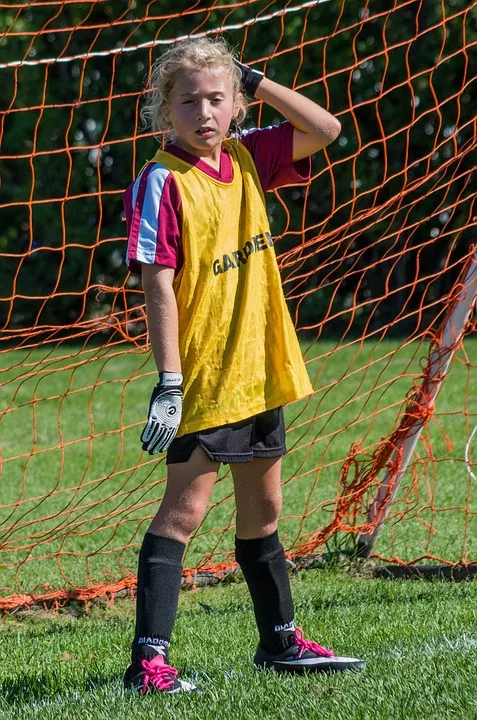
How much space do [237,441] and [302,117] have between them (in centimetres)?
91

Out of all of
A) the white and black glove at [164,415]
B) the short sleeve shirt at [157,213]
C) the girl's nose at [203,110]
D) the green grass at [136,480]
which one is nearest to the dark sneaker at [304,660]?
the white and black glove at [164,415]

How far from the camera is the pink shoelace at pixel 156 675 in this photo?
301cm

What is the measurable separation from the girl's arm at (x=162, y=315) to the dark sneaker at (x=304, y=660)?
34.4 inches

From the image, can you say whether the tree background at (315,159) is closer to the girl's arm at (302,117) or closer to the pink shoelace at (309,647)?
the girl's arm at (302,117)

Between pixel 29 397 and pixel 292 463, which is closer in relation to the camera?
pixel 292 463

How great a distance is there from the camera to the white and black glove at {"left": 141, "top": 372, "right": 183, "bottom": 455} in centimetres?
292

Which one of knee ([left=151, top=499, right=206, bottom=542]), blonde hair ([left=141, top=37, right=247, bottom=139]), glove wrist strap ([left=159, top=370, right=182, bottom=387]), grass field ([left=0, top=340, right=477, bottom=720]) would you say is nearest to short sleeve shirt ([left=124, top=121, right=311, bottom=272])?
blonde hair ([left=141, top=37, right=247, bottom=139])

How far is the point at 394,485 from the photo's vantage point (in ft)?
14.7

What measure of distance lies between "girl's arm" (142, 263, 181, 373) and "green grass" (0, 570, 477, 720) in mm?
851

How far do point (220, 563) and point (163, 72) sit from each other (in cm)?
225

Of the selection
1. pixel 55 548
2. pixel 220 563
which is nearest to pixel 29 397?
pixel 55 548

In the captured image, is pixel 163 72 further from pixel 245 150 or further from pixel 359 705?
pixel 359 705

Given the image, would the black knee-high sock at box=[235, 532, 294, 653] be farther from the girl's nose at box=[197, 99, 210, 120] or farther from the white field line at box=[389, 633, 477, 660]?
the girl's nose at box=[197, 99, 210, 120]

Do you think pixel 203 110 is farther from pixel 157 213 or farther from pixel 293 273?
pixel 293 273
